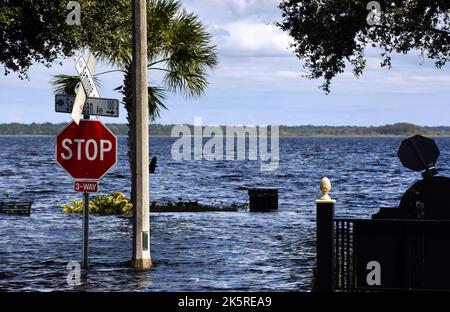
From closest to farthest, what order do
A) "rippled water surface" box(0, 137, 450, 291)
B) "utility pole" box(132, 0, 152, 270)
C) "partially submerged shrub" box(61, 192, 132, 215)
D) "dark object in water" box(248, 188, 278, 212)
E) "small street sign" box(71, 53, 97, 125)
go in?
1. "small street sign" box(71, 53, 97, 125)
2. "rippled water surface" box(0, 137, 450, 291)
3. "utility pole" box(132, 0, 152, 270)
4. "partially submerged shrub" box(61, 192, 132, 215)
5. "dark object in water" box(248, 188, 278, 212)

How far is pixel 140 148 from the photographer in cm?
1908

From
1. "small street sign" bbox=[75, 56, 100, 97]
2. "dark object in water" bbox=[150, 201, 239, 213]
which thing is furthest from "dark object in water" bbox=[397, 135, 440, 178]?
"dark object in water" bbox=[150, 201, 239, 213]

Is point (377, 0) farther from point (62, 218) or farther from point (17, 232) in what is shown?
point (62, 218)

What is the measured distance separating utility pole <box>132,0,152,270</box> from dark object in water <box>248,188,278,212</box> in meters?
19.7

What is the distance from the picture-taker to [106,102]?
1781cm

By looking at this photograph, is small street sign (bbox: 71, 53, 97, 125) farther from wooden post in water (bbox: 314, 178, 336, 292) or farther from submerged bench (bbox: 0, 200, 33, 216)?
submerged bench (bbox: 0, 200, 33, 216)

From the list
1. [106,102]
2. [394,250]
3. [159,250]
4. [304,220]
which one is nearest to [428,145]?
[394,250]

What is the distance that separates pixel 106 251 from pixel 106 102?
6290 mm

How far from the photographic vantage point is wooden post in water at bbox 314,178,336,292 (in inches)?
573

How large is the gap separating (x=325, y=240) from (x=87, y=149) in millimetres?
4988

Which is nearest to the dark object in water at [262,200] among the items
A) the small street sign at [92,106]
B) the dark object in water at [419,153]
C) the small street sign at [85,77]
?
the dark object in water at [419,153]

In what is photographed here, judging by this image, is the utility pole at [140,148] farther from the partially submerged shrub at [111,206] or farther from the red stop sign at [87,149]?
the partially submerged shrub at [111,206]

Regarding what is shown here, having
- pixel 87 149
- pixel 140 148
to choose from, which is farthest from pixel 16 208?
pixel 87 149

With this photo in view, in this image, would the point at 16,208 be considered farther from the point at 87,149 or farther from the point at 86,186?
the point at 87,149
